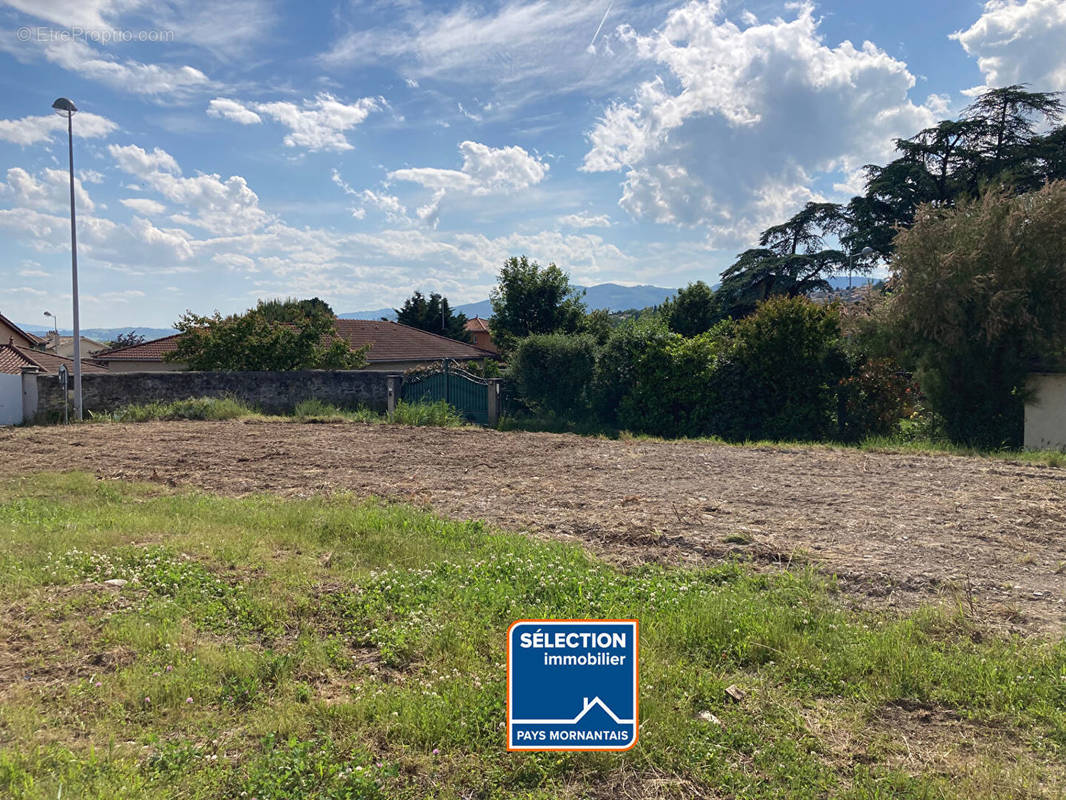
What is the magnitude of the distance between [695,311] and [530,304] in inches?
413

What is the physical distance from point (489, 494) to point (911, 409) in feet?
36.5

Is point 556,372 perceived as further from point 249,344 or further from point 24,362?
point 24,362

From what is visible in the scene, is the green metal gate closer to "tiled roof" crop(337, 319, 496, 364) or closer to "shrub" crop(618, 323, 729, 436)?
"shrub" crop(618, 323, 729, 436)

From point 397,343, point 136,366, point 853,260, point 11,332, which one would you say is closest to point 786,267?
Answer: point 853,260

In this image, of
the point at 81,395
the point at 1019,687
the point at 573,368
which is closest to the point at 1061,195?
the point at 573,368

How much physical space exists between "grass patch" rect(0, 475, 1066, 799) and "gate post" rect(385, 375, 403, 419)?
1301 centimetres

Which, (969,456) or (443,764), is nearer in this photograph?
(443,764)

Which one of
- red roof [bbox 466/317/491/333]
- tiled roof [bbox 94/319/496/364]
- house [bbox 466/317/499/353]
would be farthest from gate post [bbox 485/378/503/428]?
red roof [bbox 466/317/491/333]

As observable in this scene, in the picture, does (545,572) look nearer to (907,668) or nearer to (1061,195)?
(907,668)

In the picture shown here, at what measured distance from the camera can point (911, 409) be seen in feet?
50.5

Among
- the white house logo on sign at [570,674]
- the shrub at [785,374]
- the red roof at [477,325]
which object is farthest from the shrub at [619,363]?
the red roof at [477,325]

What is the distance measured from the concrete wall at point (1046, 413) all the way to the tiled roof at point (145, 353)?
29.6 meters

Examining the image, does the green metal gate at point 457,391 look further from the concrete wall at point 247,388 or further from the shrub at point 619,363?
the shrub at point 619,363

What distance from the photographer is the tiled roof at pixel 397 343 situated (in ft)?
109
